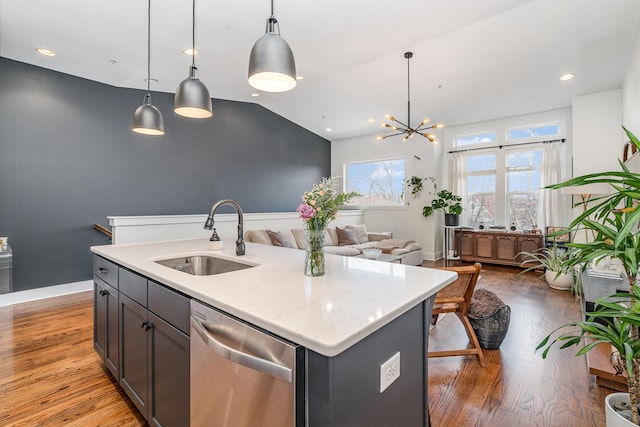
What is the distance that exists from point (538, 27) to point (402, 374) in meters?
4.43

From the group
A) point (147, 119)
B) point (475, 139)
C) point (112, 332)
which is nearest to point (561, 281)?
point (475, 139)

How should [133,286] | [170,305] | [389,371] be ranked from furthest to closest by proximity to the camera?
[133,286]
[170,305]
[389,371]

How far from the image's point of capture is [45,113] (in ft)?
13.8

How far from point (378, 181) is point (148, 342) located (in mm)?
7128

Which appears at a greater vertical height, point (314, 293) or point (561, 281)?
point (314, 293)

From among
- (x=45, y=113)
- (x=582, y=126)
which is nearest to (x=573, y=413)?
(x=582, y=126)

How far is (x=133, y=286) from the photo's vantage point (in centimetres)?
168

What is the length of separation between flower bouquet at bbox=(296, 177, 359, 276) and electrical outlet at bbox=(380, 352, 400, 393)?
20.9 inches

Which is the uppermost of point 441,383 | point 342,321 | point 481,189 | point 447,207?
point 481,189

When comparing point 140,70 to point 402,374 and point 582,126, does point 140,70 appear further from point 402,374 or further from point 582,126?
Answer: point 582,126

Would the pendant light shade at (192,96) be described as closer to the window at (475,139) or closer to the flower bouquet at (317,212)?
the flower bouquet at (317,212)

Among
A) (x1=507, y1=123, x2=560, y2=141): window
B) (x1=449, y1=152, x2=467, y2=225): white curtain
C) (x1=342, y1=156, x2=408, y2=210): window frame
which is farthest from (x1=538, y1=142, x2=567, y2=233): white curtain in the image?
(x1=342, y1=156, x2=408, y2=210): window frame

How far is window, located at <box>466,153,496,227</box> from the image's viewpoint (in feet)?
21.6

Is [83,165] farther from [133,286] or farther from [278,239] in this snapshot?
[133,286]
